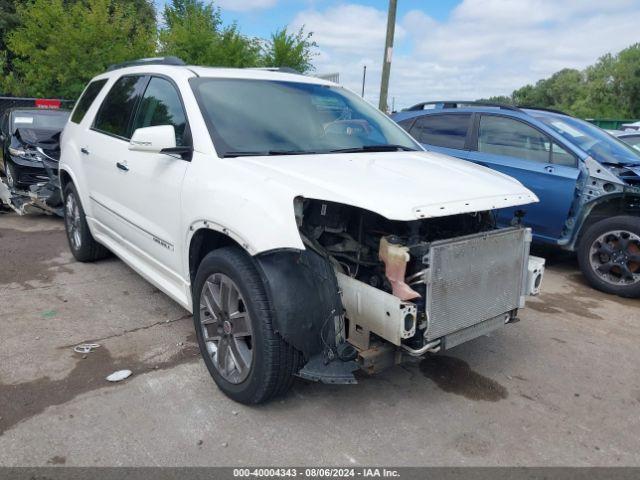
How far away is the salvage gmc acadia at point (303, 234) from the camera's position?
2.71 metres

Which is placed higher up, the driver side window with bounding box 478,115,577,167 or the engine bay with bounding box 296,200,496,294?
the driver side window with bounding box 478,115,577,167

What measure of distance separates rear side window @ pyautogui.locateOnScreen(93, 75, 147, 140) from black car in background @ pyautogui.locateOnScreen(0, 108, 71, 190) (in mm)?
3276

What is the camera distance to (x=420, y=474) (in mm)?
2564

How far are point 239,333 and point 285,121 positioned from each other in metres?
1.54

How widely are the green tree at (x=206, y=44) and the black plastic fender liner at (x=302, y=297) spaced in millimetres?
11750

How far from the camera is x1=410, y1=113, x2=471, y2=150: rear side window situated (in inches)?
264

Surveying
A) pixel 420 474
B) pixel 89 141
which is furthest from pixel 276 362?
pixel 89 141

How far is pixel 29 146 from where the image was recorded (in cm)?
810

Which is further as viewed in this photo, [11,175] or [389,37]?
[389,37]

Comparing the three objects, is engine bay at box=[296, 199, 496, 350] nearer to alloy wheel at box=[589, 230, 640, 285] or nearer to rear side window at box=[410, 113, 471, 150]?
alloy wheel at box=[589, 230, 640, 285]

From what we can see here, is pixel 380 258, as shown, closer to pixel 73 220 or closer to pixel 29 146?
pixel 73 220

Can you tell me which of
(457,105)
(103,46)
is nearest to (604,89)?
(103,46)

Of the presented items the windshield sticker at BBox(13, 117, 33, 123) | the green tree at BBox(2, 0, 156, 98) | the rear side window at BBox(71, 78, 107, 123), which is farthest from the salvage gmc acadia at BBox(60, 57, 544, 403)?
the green tree at BBox(2, 0, 156, 98)

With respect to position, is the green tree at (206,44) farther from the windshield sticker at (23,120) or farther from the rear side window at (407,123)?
the rear side window at (407,123)
